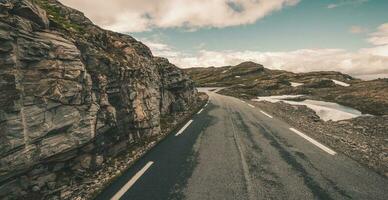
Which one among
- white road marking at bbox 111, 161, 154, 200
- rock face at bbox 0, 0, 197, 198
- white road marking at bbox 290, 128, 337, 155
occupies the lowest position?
white road marking at bbox 111, 161, 154, 200

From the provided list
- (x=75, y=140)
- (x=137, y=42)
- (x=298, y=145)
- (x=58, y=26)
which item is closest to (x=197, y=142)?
(x=298, y=145)

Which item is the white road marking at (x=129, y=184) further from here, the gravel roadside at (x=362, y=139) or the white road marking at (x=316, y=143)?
the gravel roadside at (x=362, y=139)

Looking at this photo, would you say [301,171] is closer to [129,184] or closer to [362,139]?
[129,184]

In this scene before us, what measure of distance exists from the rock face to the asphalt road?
1.88m

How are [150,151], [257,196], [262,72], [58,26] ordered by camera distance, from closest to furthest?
[257,196] → [58,26] → [150,151] → [262,72]

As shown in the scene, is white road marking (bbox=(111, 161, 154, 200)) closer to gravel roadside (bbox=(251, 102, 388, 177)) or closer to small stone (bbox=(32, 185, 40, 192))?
small stone (bbox=(32, 185, 40, 192))

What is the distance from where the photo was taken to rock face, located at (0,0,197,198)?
20.4ft

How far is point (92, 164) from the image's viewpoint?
28.0ft

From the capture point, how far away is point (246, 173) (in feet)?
24.7

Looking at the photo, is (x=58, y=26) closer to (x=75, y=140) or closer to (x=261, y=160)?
(x=75, y=140)

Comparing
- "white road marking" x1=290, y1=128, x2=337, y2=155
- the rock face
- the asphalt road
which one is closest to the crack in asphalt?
the asphalt road

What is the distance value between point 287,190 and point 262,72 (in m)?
140

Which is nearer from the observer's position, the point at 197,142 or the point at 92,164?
the point at 92,164

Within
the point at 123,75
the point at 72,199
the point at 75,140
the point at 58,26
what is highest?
the point at 58,26
